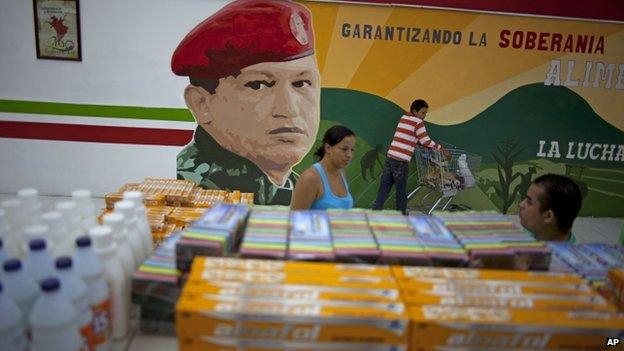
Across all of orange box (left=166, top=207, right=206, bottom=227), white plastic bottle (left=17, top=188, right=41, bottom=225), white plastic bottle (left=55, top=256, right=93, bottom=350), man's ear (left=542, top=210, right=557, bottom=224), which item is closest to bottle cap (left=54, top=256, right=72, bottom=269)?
white plastic bottle (left=55, top=256, right=93, bottom=350)

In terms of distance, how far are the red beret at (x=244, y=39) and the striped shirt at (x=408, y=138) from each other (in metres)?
1.43

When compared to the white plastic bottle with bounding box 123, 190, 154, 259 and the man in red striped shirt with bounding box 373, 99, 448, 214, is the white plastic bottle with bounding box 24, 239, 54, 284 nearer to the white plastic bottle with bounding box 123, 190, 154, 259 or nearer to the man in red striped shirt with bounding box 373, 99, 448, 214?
the white plastic bottle with bounding box 123, 190, 154, 259

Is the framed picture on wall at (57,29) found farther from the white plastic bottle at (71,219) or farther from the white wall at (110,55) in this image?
the white plastic bottle at (71,219)

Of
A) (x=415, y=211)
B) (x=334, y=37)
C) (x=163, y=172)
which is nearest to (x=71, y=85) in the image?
(x=163, y=172)

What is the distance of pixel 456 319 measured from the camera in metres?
1.29

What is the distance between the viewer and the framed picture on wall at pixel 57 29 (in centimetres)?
547

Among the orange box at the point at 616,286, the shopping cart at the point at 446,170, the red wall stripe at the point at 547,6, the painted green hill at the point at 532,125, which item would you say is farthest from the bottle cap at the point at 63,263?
the painted green hill at the point at 532,125

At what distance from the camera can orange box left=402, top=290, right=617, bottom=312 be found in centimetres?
137

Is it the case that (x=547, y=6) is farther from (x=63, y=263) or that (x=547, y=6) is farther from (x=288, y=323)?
(x=63, y=263)

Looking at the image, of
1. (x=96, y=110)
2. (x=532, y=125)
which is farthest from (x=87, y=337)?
(x=532, y=125)

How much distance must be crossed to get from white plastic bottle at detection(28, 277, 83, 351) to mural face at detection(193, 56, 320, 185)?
4.69 meters

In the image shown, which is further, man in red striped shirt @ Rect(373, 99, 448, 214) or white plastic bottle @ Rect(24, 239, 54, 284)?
man in red striped shirt @ Rect(373, 99, 448, 214)

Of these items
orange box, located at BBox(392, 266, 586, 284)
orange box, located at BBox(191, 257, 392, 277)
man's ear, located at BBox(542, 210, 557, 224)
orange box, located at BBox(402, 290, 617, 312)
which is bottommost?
man's ear, located at BBox(542, 210, 557, 224)

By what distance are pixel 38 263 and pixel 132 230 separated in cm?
44
